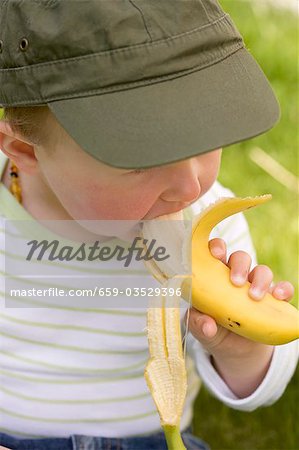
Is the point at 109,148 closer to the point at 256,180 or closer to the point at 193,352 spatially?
the point at 193,352

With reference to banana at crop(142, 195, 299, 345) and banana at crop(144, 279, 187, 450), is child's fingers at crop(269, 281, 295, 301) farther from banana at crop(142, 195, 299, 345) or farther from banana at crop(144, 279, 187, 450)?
banana at crop(144, 279, 187, 450)

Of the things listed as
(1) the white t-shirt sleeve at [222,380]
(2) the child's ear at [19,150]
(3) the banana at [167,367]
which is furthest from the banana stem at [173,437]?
(2) the child's ear at [19,150]

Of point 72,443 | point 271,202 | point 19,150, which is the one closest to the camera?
point 19,150

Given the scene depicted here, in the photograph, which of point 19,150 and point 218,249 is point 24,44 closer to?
point 19,150

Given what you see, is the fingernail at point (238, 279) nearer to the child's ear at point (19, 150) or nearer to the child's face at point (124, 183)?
the child's face at point (124, 183)

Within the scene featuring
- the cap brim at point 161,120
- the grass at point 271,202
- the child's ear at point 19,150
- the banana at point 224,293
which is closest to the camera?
the cap brim at point 161,120

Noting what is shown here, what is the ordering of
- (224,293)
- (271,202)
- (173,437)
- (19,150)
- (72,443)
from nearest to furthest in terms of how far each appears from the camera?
(173,437), (224,293), (19,150), (72,443), (271,202)

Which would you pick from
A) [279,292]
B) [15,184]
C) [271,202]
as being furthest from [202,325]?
[271,202]

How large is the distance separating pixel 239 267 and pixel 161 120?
29cm

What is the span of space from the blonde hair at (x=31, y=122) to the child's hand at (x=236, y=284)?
1.04 ft

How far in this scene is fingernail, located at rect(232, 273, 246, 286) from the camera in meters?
1.35

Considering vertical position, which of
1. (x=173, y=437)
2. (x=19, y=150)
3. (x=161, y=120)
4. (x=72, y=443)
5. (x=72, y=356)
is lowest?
(x=72, y=443)

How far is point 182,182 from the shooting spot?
50.8 inches

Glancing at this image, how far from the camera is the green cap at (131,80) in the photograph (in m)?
1.21
